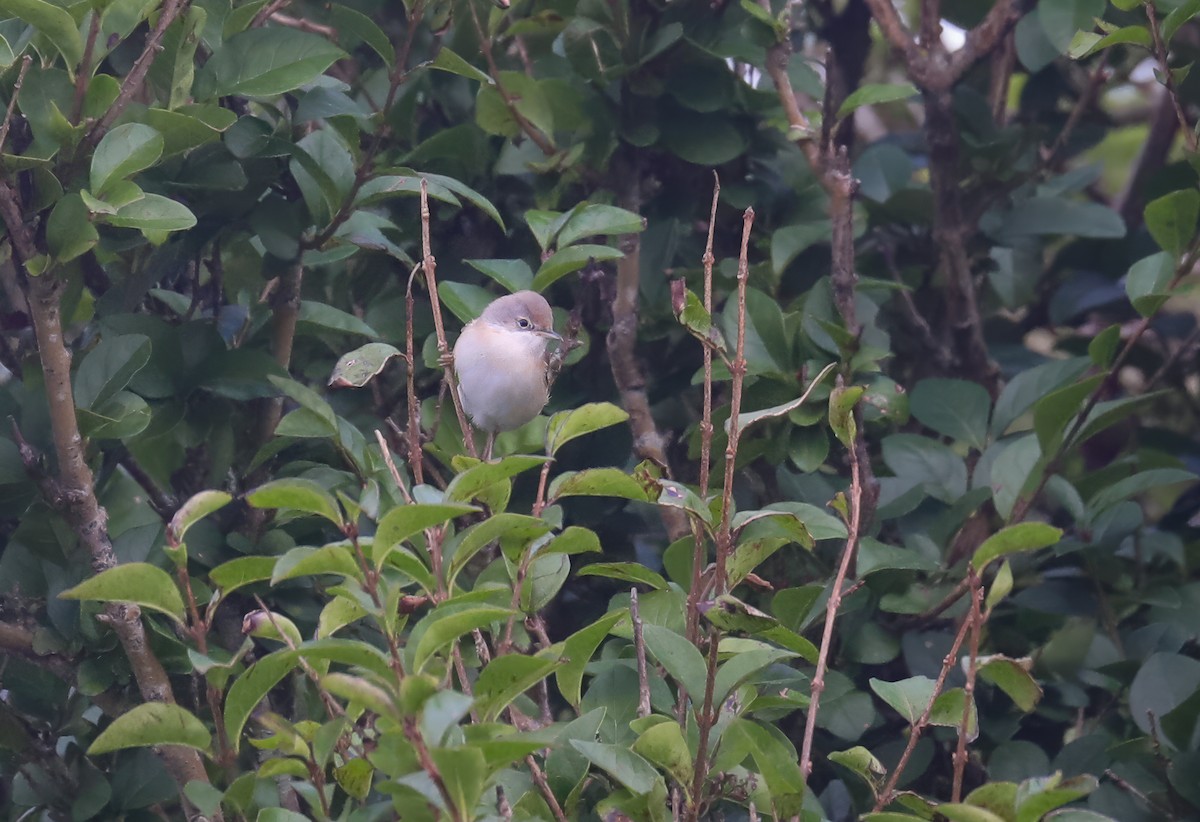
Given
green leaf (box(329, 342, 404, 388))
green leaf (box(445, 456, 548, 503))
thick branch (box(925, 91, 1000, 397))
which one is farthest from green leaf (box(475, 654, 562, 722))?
thick branch (box(925, 91, 1000, 397))

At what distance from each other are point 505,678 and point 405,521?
281mm

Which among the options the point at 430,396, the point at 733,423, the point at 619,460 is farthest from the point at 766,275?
the point at 733,423

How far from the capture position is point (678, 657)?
1.81m

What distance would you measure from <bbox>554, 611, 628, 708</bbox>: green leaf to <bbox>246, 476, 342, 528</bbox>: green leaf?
1.58 ft

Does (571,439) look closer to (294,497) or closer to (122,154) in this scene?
(122,154)

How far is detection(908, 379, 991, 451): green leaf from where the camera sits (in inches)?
116

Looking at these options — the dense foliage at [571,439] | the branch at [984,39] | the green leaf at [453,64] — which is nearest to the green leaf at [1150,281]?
the dense foliage at [571,439]

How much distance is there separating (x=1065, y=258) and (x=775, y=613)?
207 cm

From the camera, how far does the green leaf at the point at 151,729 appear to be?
1672mm

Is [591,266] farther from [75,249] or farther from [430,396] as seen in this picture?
[75,249]

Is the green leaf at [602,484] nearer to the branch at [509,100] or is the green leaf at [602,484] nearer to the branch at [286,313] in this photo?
the branch at [286,313]

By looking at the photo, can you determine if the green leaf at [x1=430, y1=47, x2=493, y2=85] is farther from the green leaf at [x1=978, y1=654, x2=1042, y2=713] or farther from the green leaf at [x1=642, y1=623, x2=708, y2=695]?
the green leaf at [x1=978, y1=654, x2=1042, y2=713]

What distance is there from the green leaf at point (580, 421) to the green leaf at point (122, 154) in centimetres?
81

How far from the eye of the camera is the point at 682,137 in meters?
3.01
